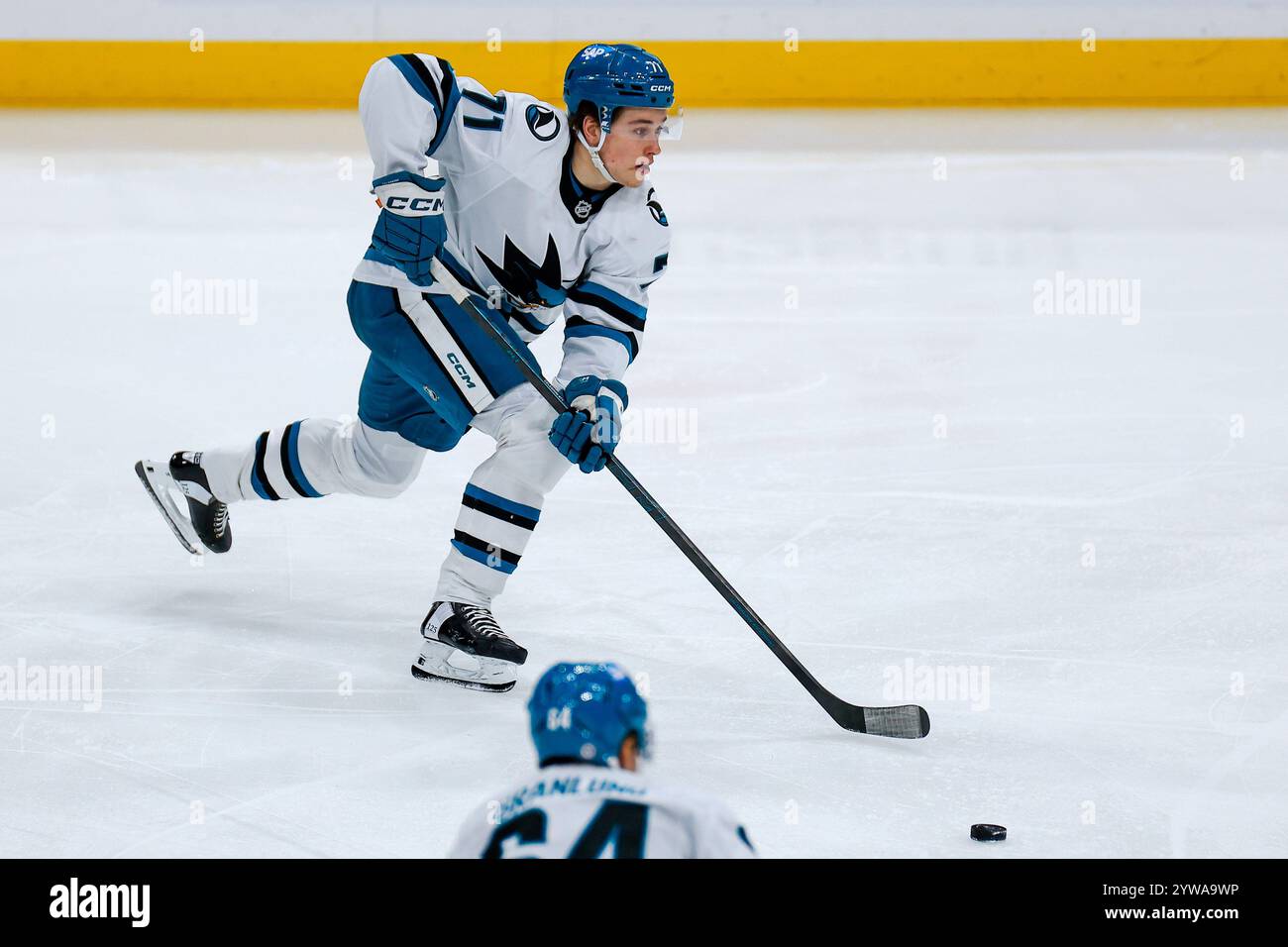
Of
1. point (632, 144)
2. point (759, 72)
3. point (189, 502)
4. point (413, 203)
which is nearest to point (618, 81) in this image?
point (632, 144)

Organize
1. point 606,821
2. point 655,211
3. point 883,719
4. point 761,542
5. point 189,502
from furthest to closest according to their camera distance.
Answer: point 761,542, point 189,502, point 655,211, point 883,719, point 606,821

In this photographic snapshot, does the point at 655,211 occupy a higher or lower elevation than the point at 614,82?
lower


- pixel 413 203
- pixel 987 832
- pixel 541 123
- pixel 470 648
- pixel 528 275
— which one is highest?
pixel 541 123

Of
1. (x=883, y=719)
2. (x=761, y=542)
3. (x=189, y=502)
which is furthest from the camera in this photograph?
(x=761, y=542)

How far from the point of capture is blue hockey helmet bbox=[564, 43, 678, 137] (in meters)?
2.88

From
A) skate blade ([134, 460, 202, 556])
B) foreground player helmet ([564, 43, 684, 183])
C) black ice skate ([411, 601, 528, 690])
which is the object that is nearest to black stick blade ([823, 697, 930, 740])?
black ice skate ([411, 601, 528, 690])

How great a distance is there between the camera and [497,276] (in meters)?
3.07

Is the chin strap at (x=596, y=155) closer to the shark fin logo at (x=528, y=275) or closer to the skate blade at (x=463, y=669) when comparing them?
the shark fin logo at (x=528, y=275)

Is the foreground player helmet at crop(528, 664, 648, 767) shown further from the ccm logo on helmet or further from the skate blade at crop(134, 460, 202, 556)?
the skate blade at crop(134, 460, 202, 556)

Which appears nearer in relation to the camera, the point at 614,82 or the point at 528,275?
the point at 614,82

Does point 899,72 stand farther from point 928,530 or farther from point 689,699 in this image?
point 689,699

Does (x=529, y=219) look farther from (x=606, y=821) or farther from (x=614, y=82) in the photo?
(x=606, y=821)

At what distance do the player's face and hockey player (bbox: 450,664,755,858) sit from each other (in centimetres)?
158

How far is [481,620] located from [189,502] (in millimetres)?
840
